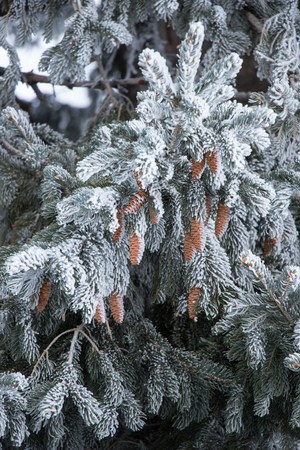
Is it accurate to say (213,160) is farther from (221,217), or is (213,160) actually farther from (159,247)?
(159,247)

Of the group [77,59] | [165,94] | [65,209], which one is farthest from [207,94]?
[77,59]

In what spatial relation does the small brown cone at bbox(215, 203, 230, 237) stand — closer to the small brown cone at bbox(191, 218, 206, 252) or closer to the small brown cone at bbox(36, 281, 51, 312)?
the small brown cone at bbox(191, 218, 206, 252)

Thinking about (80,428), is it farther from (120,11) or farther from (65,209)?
(120,11)

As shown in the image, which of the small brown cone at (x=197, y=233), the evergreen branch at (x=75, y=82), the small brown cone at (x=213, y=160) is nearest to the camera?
the small brown cone at (x=213, y=160)

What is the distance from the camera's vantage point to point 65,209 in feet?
3.76

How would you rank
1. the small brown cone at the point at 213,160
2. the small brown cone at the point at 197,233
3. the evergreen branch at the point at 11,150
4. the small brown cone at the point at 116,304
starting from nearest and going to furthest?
the small brown cone at the point at 213,160, the small brown cone at the point at 197,233, the small brown cone at the point at 116,304, the evergreen branch at the point at 11,150

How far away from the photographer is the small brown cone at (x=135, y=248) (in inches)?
45.7

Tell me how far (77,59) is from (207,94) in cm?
99

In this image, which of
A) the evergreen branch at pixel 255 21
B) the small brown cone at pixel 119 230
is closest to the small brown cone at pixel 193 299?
the small brown cone at pixel 119 230

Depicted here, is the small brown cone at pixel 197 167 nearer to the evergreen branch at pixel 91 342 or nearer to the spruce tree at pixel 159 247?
the spruce tree at pixel 159 247

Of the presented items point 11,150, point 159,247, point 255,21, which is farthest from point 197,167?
point 255,21

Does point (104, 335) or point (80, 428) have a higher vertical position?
point (104, 335)

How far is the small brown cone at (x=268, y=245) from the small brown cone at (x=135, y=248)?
662 millimetres

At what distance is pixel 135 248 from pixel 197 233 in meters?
0.13
